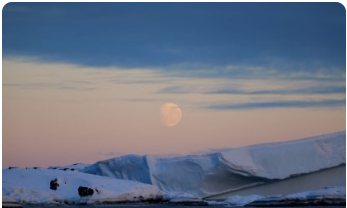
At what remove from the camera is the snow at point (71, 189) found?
74.0ft

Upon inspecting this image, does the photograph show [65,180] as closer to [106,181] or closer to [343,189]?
[106,181]

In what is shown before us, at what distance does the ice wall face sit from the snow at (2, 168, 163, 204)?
4.03 feet

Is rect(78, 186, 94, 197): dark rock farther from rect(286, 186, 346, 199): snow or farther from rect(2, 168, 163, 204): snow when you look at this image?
rect(286, 186, 346, 199): snow

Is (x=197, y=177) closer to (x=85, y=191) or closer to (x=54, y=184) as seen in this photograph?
(x=85, y=191)

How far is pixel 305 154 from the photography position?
23297mm

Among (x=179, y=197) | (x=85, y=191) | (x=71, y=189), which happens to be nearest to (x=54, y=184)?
(x=71, y=189)

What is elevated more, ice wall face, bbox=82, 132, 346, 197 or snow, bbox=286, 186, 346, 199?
ice wall face, bbox=82, 132, 346, 197

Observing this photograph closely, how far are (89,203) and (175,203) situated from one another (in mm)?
2615

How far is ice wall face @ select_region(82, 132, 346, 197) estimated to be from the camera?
23.1 meters

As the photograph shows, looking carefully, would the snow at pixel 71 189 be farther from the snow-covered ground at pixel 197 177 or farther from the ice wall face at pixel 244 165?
the ice wall face at pixel 244 165

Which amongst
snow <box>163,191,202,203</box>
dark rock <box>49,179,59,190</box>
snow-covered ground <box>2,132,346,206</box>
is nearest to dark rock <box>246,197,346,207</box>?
snow-covered ground <box>2,132,346,206</box>

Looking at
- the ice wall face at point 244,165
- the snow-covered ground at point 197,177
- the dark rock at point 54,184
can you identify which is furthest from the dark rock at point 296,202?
the dark rock at point 54,184

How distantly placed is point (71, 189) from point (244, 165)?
17.8ft

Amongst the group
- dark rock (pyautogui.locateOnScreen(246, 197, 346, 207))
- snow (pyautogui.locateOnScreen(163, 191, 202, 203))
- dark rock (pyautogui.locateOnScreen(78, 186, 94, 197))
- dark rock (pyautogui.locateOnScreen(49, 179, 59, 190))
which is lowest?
dark rock (pyautogui.locateOnScreen(246, 197, 346, 207))
